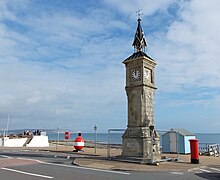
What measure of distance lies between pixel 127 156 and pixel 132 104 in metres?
2.79

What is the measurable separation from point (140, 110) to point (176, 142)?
688cm

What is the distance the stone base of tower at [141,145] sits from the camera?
13.4 metres

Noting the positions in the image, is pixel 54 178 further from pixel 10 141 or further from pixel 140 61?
pixel 10 141

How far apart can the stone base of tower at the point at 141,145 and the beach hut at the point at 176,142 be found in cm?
593

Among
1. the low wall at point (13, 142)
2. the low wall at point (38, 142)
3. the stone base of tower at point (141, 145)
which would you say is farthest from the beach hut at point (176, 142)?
the low wall at point (13, 142)

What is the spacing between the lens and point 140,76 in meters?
14.4

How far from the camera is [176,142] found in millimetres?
19469

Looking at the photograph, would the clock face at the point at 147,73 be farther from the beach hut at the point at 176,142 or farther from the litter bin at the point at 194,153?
the beach hut at the point at 176,142

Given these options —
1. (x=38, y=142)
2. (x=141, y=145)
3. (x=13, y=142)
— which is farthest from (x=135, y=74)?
(x=13, y=142)

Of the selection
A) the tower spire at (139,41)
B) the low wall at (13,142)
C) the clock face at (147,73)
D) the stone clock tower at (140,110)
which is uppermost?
the tower spire at (139,41)

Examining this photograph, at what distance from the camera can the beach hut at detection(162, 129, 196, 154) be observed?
766 inches

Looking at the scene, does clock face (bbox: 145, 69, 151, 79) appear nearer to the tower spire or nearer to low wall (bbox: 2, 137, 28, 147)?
the tower spire

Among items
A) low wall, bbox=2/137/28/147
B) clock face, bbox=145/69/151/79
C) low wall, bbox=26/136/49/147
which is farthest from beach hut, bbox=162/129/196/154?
low wall, bbox=2/137/28/147

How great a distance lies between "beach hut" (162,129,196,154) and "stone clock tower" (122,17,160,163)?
598cm
